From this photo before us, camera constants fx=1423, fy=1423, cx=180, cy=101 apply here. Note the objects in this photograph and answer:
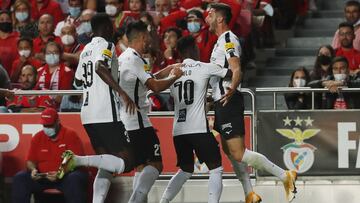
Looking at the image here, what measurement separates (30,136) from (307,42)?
592cm

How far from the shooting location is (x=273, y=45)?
2255cm

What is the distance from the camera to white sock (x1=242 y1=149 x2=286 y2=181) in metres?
16.8

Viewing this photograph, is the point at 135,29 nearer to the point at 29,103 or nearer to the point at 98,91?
the point at 98,91

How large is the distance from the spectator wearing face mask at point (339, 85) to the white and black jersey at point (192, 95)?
2.09m

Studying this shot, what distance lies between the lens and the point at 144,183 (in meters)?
16.2

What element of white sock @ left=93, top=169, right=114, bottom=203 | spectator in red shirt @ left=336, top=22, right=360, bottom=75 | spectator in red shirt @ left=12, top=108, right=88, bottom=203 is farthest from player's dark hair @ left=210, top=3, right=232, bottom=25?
spectator in red shirt @ left=336, top=22, right=360, bottom=75

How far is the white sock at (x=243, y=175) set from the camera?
16.8m

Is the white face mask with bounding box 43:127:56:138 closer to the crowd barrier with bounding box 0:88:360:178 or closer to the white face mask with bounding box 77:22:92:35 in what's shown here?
the crowd barrier with bounding box 0:88:360:178

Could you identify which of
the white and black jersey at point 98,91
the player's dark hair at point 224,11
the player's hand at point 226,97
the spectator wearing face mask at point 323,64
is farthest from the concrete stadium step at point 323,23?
the white and black jersey at point 98,91

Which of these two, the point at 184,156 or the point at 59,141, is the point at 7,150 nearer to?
the point at 59,141

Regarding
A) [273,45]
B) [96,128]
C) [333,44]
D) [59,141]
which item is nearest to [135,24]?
[96,128]

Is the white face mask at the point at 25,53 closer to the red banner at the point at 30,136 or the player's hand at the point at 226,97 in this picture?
the red banner at the point at 30,136

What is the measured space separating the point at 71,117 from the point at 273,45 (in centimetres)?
533

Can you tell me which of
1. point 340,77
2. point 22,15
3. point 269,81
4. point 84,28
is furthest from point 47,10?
point 340,77
